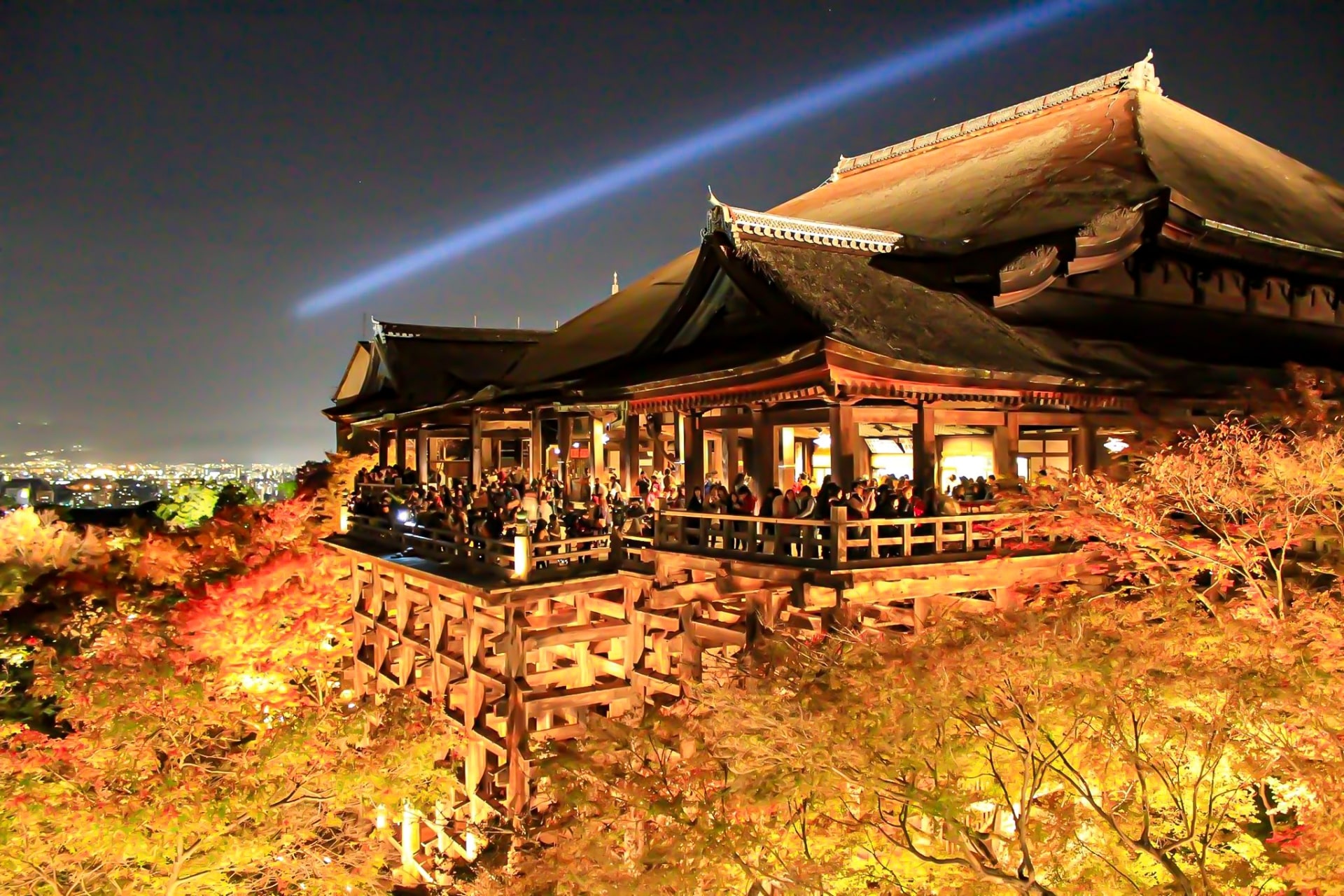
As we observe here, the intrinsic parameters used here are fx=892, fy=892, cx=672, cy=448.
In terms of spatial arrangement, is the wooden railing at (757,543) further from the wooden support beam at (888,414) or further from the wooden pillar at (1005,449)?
the wooden pillar at (1005,449)

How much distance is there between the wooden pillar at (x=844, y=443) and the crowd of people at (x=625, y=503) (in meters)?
Result: 0.21

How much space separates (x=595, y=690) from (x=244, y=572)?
41.4 ft

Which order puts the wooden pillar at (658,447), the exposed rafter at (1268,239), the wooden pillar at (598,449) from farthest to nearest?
the wooden pillar at (598,449) < the wooden pillar at (658,447) < the exposed rafter at (1268,239)

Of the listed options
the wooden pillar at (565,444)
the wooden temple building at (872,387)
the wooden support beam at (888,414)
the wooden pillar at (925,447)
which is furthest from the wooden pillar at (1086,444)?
the wooden pillar at (565,444)

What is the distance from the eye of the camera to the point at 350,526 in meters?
24.6

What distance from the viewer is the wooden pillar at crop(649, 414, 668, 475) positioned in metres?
22.5

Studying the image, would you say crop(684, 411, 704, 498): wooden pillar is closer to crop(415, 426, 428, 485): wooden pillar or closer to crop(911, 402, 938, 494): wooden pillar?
crop(911, 402, 938, 494): wooden pillar

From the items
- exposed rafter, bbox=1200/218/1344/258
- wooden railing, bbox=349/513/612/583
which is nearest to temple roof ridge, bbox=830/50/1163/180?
exposed rafter, bbox=1200/218/1344/258

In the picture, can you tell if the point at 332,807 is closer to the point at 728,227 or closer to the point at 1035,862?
the point at 1035,862

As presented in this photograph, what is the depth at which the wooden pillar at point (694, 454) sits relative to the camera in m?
18.1

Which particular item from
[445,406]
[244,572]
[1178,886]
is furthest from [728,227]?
[244,572]

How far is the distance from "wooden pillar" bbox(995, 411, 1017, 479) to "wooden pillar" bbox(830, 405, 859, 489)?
168 inches

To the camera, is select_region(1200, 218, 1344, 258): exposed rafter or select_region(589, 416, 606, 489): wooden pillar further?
select_region(589, 416, 606, 489): wooden pillar

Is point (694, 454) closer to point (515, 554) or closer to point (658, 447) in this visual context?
point (515, 554)
